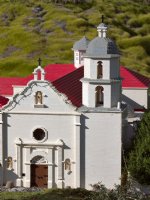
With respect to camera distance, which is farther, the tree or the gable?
the gable

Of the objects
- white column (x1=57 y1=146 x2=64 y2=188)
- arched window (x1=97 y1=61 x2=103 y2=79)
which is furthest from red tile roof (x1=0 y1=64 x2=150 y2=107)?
white column (x1=57 y1=146 x2=64 y2=188)

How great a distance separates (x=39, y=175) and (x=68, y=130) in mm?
4426

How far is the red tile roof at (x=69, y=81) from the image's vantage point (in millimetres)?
47719

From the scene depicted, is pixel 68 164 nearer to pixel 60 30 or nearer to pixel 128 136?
pixel 128 136

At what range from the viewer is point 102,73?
45.1 metres

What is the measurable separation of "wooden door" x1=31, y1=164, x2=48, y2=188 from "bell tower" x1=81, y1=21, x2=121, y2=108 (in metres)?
6.15

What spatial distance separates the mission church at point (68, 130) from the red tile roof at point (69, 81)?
5.96 ft

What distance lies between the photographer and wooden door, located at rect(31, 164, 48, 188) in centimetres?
4591

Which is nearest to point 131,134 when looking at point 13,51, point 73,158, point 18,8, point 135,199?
point 73,158

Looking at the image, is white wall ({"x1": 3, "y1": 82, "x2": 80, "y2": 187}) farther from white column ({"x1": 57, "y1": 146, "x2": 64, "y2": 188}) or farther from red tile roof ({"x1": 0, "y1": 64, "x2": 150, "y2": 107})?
red tile roof ({"x1": 0, "y1": 64, "x2": 150, "y2": 107})

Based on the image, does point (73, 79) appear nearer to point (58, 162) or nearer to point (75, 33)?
point (58, 162)

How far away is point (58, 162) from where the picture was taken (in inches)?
1784

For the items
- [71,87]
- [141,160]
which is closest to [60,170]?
[141,160]

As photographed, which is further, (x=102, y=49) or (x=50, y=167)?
(x=50, y=167)
